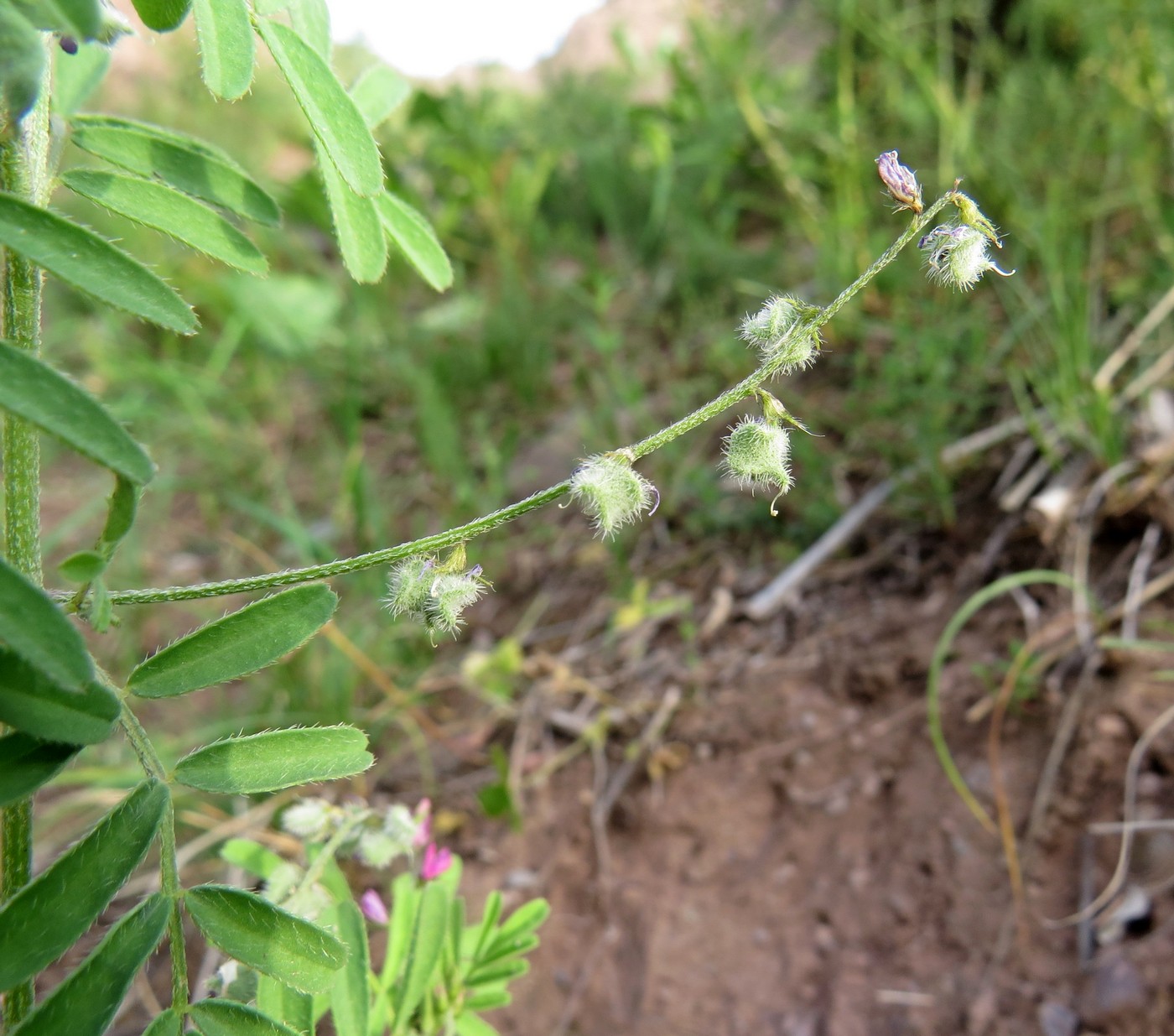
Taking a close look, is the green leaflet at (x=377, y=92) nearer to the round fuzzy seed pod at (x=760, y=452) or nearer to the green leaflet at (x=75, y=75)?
the green leaflet at (x=75, y=75)

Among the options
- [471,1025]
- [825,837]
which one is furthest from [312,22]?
[825,837]

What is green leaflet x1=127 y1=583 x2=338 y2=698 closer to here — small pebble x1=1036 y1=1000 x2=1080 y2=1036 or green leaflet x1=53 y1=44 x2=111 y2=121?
green leaflet x1=53 y1=44 x2=111 y2=121

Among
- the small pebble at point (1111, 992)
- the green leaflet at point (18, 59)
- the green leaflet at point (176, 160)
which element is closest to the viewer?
the green leaflet at point (18, 59)

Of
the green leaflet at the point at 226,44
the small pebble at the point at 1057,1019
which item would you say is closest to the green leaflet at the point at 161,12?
the green leaflet at the point at 226,44

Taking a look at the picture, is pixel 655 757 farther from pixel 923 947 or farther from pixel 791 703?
pixel 923 947

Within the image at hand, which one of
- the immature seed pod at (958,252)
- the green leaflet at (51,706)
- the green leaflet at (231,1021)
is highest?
A: the immature seed pod at (958,252)

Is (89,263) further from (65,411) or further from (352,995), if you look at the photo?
(352,995)

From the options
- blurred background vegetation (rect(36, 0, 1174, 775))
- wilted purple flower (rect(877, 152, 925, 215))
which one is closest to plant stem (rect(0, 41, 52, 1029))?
wilted purple flower (rect(877, 152, 925, 215))
